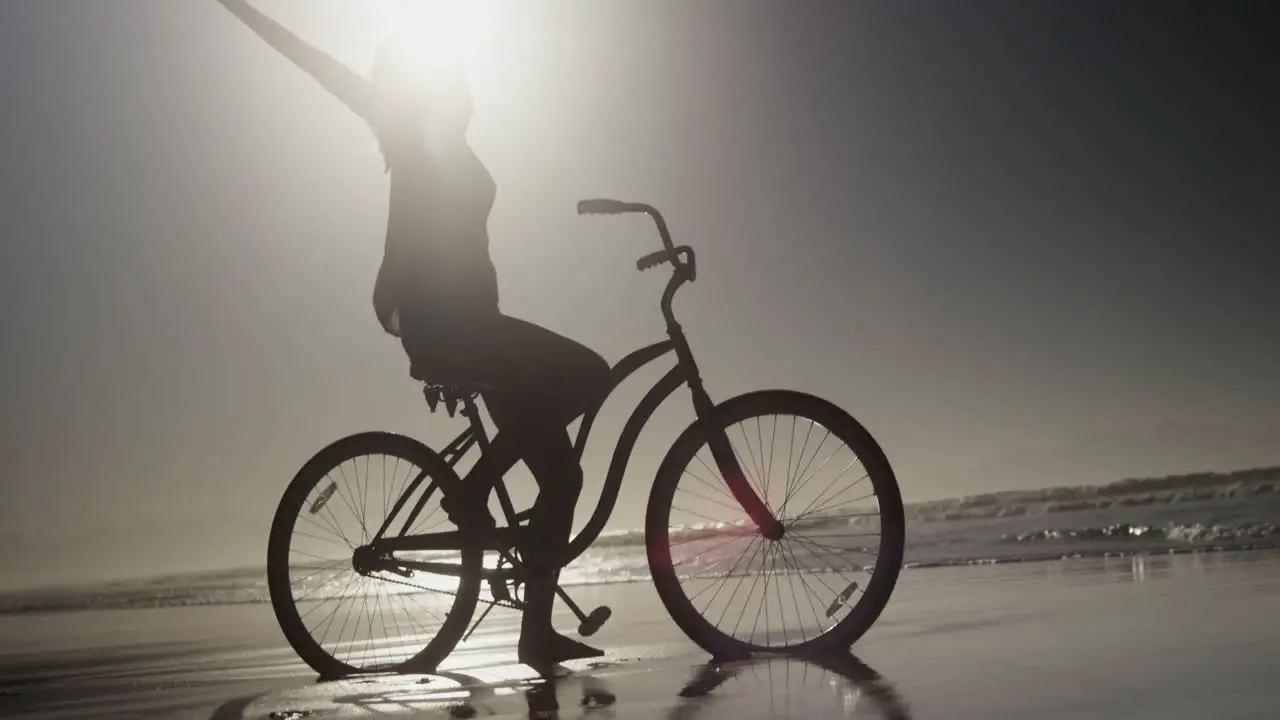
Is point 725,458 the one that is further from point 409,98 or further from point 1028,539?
point 1028,539

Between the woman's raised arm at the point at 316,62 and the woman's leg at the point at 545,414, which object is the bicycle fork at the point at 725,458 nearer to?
the woman's leg at the point at 545,414

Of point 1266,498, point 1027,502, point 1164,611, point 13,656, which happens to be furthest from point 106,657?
point 1027,502

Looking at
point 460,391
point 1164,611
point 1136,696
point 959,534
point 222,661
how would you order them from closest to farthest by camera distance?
1. point 1136,696
2. point 460,391
3. point 1164,611
4. point 222,661
5. point 959,534

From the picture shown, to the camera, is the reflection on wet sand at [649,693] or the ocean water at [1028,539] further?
the ocean water at [1028,539]

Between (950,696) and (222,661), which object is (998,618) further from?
(222,661)

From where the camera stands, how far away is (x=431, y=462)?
442 centimetres

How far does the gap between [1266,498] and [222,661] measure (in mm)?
13020

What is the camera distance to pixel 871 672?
3.38m

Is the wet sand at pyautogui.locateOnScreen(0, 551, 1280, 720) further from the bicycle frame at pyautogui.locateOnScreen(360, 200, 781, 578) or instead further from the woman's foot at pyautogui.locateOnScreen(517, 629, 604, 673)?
the bicycle frame at pyautogui.locateOnScreen(360, 200, 781, 578)

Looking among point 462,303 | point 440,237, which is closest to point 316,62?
point 440,237

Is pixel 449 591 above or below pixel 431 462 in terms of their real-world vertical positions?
below

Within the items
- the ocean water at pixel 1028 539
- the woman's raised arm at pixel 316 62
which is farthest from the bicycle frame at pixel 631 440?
the ocean water at pixel 1028 539

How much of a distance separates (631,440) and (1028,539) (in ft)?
32.7

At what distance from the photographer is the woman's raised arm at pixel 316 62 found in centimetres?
424
